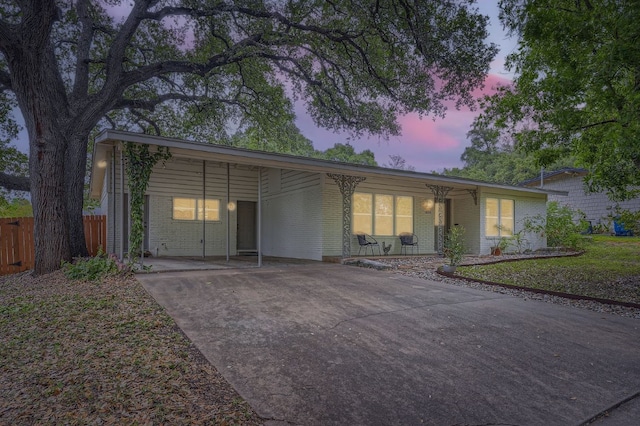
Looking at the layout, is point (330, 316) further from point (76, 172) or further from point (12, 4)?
point (12, 4)

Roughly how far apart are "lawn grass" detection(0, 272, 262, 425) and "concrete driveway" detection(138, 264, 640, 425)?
22cm

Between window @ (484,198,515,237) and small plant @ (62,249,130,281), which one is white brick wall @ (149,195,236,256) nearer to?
small plant @ (62,249,130,281)

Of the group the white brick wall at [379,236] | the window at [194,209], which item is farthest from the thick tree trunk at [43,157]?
the white brick wall at [379,236]

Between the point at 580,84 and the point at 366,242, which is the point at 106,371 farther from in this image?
the point at 366,242

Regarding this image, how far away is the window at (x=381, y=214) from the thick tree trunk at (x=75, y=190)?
7.85 m

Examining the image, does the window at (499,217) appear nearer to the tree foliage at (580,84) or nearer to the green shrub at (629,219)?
the tree foliage at (580,84)

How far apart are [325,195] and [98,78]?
10.3m

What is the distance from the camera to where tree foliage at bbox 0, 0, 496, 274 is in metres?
8.48

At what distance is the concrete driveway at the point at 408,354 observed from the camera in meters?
2.69

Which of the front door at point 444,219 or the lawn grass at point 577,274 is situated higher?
the front door at point 444,219

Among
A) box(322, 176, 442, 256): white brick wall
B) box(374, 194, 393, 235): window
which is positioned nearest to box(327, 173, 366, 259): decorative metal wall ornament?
box(322, 176, 442, 256): white brick wall

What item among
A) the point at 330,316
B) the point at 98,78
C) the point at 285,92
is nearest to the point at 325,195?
the point at 285,92

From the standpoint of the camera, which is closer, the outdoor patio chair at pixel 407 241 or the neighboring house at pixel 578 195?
the outdoor patio chair at pixel 407 241

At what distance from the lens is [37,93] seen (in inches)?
334
